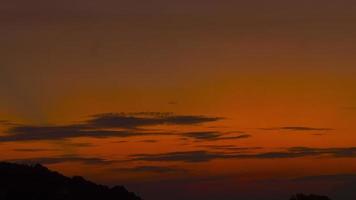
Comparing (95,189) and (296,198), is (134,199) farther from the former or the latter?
(296,198)

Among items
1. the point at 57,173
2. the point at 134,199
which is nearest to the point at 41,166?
the point at 57,173

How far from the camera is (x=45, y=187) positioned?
13288 centimetres

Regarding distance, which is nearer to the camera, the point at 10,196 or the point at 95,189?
the point at 10,196

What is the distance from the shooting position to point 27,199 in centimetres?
12731

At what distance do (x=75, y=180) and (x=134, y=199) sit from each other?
7.60 meters

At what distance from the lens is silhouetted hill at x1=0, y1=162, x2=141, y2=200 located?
12938 centimetres

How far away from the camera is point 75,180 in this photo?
139m

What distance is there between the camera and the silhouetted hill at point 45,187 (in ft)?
424

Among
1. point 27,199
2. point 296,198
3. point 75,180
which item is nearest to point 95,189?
point 75,180

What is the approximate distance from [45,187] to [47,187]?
32cm

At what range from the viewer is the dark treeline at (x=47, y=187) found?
12950 centimetres

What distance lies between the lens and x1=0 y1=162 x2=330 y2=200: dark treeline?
425 ft

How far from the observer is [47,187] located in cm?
13312

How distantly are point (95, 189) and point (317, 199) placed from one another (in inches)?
1069
